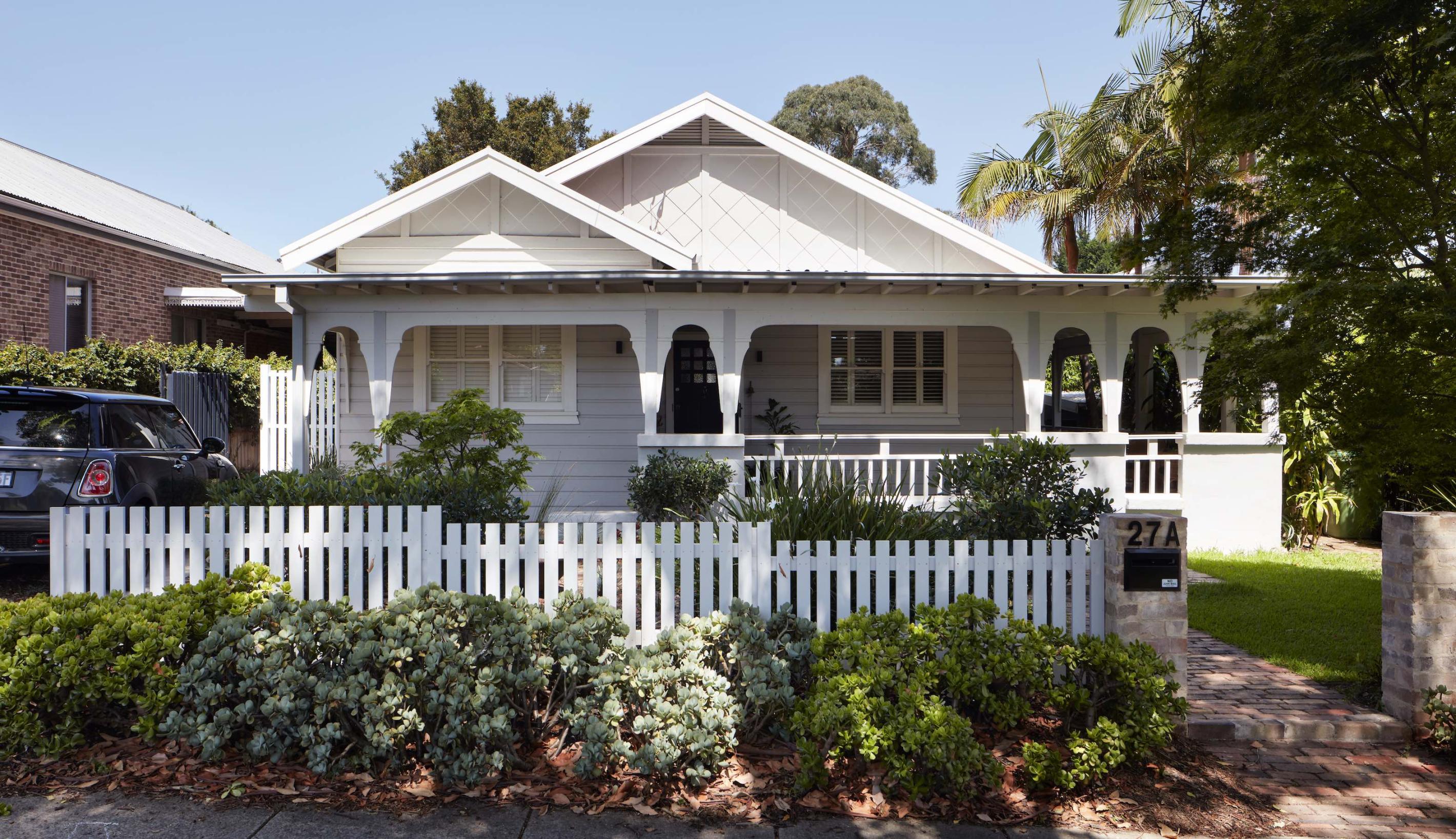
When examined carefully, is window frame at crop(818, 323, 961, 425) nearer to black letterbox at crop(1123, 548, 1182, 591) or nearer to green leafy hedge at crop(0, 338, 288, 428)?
green leafy hedge at crop(0, 338, 288, 428)

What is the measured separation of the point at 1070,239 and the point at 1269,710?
17.1 metres

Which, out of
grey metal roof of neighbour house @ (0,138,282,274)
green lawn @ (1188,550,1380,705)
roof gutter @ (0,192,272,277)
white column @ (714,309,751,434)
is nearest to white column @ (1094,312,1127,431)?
green lawn @ (1188,550,1380,705)

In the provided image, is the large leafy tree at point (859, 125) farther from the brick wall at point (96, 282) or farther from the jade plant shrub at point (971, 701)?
the jade plant shrub at point (971, 701)

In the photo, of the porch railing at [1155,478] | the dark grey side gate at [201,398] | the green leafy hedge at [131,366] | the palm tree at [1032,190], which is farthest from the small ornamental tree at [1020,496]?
the palm tree at [1032,190]

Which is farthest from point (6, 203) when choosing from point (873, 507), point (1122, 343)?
point (1122, 343)

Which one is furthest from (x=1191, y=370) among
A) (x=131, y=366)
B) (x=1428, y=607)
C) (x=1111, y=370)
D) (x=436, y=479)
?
(x=131, y=366)

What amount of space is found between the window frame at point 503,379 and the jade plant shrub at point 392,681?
851cm

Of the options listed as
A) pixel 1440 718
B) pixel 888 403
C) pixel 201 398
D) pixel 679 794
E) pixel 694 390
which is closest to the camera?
pixel 679 794

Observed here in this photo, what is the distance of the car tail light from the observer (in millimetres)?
7105

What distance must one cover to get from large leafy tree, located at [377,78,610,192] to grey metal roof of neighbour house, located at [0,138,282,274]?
33.0ft

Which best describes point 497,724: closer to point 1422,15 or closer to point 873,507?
point 873,507

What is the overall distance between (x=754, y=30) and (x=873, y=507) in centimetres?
1387

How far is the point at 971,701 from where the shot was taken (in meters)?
4.43

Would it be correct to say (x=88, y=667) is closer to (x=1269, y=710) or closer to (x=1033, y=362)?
(x=1269, y=710)
